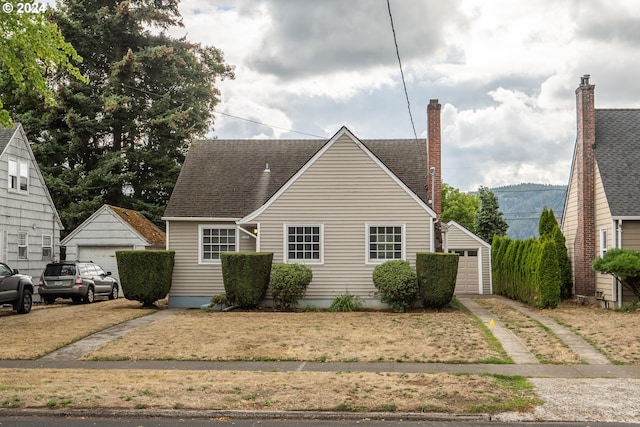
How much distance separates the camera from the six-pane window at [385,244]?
23312 millimetres

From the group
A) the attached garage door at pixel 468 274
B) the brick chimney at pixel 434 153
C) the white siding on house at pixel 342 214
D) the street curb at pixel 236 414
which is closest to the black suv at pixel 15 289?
the white siding on house at pixel 342 214

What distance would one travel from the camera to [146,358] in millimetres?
13727

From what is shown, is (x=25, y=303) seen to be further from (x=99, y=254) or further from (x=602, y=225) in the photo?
(x=602, y=225)

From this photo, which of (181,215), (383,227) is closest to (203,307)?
(181,215)

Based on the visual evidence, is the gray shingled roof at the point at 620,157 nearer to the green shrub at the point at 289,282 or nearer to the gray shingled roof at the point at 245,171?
the gray shingled roof at the point at 245,171

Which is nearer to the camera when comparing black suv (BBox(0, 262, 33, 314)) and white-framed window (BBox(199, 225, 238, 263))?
black suv (BBox(0, 262, 33, 314))

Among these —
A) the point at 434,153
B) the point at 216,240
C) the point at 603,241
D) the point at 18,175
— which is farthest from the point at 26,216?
the point at 603,241

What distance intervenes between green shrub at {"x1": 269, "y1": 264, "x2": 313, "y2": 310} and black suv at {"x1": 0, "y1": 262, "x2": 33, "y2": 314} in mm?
7863

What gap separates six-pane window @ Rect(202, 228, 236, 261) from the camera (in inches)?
999

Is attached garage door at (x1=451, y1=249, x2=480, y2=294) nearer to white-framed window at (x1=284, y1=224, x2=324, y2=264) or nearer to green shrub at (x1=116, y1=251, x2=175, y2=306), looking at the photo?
white-framed window at (x1=284, y1=224, x2=324, y2=264)

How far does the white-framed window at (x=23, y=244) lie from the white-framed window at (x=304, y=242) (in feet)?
37.7

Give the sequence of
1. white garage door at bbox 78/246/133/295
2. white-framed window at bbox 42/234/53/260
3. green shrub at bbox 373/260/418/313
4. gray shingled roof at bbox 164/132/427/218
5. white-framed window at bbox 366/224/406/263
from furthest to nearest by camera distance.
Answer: white garage door at bbox 78/246/133/295 < white-framed window at bbox 42/234/53/260 < gray shingled roof at bbox 164/132/427/218 < white-framed window at bbox 366/224/406/263 < green shrub at bbox 373/260/418/313

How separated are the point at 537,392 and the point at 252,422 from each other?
4.49 m

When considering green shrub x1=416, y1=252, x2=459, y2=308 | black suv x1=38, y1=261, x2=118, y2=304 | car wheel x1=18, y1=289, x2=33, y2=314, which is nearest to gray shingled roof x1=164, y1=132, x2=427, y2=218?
green shrub x1=416, y1=252, x2=459, y2=308
